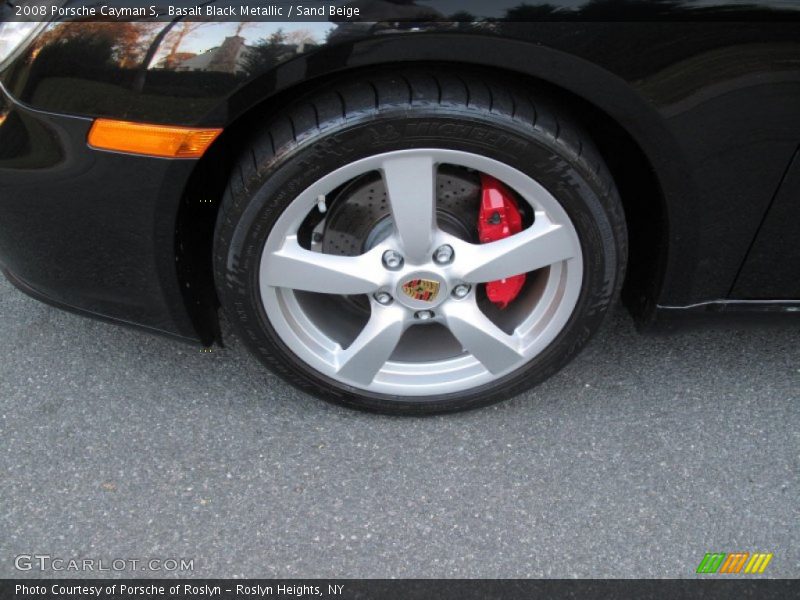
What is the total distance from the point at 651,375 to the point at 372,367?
2.76 ft

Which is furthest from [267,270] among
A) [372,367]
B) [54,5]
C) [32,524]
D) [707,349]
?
[707,349]

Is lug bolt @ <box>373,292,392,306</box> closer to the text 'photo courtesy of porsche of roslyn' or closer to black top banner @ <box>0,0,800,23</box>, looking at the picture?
the text 'photo courtesy of porsche of roslyn'

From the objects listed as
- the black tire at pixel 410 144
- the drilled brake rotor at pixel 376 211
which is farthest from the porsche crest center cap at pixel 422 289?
the black tire at pixel 410 144

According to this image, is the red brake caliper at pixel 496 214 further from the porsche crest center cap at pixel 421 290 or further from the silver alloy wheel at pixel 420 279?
the porsche crest center cap at pixel 421 290

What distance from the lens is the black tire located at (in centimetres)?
149

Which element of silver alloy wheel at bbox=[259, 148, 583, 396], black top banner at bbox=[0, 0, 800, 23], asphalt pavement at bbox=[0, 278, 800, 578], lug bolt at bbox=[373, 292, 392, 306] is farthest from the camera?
lug bolt at bbox=[373, 292, 392, 306]

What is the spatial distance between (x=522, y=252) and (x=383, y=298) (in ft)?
1.19

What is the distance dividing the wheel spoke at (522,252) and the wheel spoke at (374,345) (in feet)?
0.72

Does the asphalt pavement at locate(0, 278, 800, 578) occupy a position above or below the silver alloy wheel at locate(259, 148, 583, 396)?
below

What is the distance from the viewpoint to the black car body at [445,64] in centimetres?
139

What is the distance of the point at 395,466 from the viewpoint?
1883 millimetres

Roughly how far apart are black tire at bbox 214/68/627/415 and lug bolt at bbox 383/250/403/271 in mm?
277
